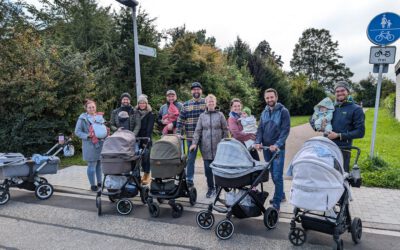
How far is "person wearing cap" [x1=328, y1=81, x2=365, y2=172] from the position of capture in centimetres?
420

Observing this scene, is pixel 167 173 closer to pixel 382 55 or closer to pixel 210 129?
pixel 210 129

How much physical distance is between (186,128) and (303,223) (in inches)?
110

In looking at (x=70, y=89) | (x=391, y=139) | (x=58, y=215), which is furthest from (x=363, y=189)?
(x=70, y=89)

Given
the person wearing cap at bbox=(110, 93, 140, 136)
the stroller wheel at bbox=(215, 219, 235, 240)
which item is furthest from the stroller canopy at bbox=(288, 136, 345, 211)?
the person wearing cap at bbox=(110, 93, 140, 136)

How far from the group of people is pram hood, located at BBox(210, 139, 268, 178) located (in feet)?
1.94

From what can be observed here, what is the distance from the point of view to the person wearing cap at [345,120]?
4203 mm

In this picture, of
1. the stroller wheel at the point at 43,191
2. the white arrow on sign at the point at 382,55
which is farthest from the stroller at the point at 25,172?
the white arrow on sign at the point at 382,55

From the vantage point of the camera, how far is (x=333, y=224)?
3.34 m

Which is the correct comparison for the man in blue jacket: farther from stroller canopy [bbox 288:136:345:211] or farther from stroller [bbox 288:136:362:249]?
stroller canopy [bbox 288:136:345:211]

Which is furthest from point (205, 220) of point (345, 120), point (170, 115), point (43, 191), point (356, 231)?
point (43, 191)

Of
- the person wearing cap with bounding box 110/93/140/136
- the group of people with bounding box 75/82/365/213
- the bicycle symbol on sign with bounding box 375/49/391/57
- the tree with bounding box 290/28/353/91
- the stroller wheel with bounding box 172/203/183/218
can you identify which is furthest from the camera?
the tree with bounding box 290/28/353/91

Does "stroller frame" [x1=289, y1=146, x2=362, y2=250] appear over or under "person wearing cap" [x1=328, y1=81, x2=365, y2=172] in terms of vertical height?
under

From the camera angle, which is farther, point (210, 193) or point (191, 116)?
point (191, 116)

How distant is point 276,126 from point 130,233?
260 cm
